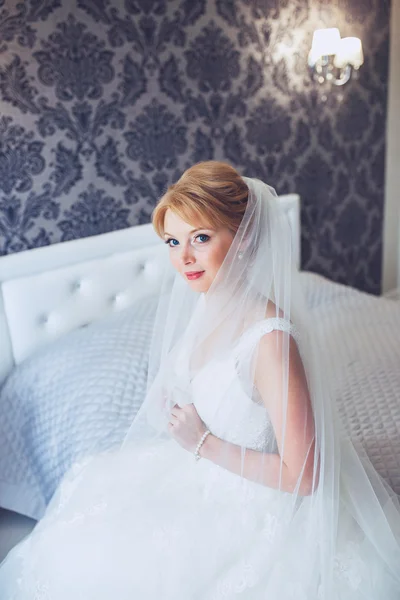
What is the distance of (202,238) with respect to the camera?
148 cm

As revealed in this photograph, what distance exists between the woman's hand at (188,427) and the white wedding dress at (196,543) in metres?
0.06

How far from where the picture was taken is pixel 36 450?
2.25m

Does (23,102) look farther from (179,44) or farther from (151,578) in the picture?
(151,578)

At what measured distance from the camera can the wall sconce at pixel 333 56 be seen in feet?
10.7

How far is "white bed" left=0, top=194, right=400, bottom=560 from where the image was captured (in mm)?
2400

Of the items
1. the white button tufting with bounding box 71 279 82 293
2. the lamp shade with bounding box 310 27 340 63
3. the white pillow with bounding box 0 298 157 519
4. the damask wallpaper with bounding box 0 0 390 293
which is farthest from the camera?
the lamp shade with bounding box 310 27 340 63

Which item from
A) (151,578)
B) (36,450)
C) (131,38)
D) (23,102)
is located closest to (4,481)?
(36,450)

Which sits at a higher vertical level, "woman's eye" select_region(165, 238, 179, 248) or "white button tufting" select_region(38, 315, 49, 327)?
"woman's eye" select_region(165, 238, 179, 248)

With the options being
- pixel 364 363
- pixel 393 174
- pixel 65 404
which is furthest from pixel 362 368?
pixel 393 174

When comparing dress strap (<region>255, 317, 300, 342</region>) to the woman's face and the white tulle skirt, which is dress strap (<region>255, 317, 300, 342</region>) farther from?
the white tulle skirt

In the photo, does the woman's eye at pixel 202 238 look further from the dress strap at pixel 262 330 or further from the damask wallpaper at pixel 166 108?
the damask wallpaper at pixel 166 108

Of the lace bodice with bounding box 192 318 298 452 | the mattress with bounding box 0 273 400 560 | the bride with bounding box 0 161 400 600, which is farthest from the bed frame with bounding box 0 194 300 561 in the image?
the lace bodice with bounding box 192 318 298 452

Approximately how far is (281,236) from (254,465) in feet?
1.85

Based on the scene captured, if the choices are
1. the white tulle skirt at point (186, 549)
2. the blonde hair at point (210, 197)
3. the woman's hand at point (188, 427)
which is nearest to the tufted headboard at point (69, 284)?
the white tulle skirt at point (186, 549)
